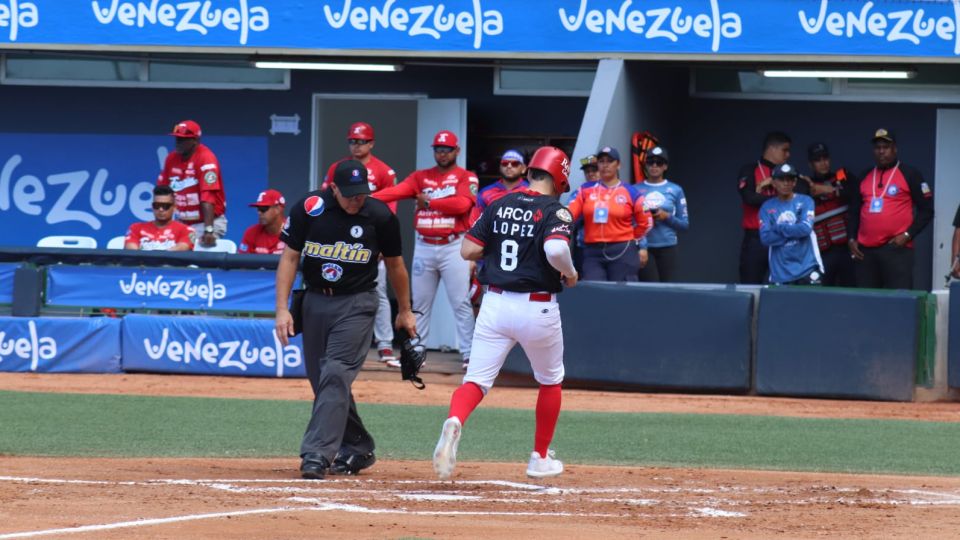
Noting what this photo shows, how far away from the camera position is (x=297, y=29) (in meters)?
14.8

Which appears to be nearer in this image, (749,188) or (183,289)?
(183,289)

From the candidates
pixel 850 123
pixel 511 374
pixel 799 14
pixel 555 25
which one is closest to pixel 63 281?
pixel 511 374

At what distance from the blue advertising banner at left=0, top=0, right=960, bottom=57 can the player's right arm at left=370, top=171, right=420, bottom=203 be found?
170cm

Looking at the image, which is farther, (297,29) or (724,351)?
(297,29)

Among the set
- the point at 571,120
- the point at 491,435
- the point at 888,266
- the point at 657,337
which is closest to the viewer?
the point at 491,435

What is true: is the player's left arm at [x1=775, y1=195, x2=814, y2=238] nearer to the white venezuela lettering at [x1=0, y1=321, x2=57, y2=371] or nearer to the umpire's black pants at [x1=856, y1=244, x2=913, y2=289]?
the umpire's black pants at [x1=856, y1=244, x2=913, y2=289]

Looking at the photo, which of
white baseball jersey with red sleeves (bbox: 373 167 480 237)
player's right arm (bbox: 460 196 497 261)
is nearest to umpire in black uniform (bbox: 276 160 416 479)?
player's right arm (bbox: 460 196 497 261)

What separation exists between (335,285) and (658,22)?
7.22 metres

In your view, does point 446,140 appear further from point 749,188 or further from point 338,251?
point 338,251

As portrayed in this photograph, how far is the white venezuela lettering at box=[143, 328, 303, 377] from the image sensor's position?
13.7 meters

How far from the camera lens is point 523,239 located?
7.68 meters

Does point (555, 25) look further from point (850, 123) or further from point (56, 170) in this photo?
point (56, 170)

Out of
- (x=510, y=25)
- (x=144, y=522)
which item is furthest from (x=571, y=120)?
(x=144, y=522)

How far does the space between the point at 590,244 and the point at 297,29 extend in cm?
375
